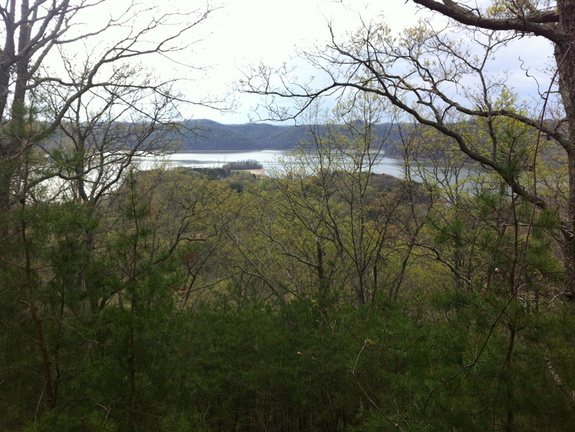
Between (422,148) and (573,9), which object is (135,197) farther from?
(422,148)

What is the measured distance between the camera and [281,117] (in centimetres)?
681

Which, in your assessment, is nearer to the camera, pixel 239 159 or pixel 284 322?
pixel 284 322

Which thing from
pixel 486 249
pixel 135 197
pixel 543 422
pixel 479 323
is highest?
pixel 135 197

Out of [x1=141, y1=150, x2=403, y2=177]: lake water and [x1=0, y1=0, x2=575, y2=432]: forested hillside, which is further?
[x1=141, y1=150, x2=403, y2=177]: lake water

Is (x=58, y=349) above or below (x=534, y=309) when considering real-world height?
below

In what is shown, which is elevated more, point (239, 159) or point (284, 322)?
point (239, 159)

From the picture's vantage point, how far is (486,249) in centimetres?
239

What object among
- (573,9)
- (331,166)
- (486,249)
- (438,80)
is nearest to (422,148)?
(331,166)

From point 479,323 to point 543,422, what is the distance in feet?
2.43

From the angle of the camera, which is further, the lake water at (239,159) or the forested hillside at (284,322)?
the lake water at (239,159)

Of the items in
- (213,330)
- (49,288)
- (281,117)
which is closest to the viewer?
(49,288)

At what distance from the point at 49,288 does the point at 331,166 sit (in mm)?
7201

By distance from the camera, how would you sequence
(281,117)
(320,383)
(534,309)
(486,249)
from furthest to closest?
(281,117)
(320,383)
(486,249)
(534,309)

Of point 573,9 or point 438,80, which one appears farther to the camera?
point 438,80
